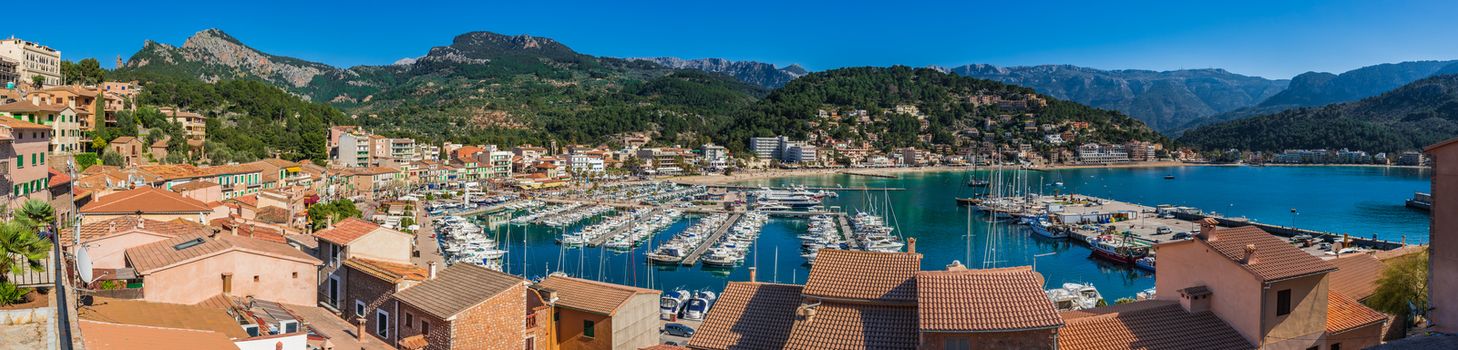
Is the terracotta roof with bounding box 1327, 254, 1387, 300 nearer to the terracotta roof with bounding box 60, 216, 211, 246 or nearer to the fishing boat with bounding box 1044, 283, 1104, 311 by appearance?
the fishing boat with bounding box 1044, 283, 1104, 311

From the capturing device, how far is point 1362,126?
11688cm

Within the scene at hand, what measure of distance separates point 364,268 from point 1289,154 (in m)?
132

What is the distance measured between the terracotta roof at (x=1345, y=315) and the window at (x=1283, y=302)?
2.58 feet

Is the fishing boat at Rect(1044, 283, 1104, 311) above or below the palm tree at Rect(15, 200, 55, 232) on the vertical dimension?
below

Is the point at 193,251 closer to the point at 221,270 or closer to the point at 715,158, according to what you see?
the point at 221,270

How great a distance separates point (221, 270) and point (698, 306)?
40.8 ft

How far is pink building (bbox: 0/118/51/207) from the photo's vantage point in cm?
1073

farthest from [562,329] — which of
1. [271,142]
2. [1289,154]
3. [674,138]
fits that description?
[1289,154]

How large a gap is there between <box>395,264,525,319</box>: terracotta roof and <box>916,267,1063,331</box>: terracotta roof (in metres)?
4.28

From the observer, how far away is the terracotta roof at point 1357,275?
35.8ft

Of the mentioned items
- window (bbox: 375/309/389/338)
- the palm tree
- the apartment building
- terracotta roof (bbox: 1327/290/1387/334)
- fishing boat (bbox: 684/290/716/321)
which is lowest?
fishing boat (bbox: 684/290/716/321)

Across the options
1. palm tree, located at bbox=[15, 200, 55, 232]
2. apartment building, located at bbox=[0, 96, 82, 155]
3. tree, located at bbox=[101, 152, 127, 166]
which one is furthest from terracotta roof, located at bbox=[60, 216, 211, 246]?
tree, located at bbox=[101, 152, 127, 166]

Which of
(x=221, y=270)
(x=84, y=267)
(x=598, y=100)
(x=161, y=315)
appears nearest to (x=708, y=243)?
(x=221, y=270)

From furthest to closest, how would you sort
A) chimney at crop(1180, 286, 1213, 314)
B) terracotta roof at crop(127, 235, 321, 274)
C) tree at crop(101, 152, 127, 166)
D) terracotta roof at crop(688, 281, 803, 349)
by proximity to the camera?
tree at crop(101, 152, 127, 166) < terracotta roof at crop(127, 235, 321, 274) < chimney at crop(1180, 286, 1213, 314) < terracotta roof at crop(688, 281, 803, 349)
